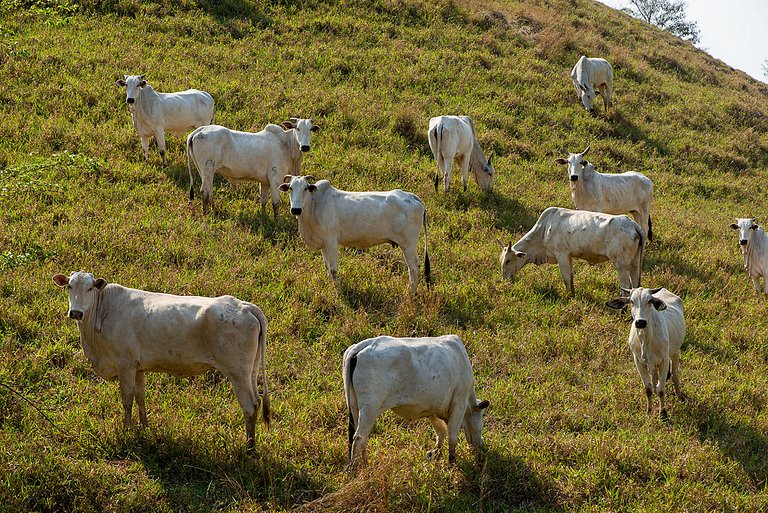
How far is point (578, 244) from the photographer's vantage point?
1254 cm

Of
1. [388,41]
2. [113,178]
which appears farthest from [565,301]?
[388,41]

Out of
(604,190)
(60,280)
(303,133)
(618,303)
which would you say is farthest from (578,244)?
(60,280)

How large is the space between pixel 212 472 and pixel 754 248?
10894 mm

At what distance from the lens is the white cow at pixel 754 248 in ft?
44.8

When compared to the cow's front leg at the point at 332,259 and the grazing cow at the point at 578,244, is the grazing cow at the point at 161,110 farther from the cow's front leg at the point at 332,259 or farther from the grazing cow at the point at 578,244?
the grazing cow at the point at 578,244

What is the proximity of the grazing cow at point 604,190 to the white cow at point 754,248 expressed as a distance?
Result: 1.84 m

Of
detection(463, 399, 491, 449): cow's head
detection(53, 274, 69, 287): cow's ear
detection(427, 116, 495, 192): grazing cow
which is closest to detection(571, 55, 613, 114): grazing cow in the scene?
detection(427, 116, 495, 192): grazing cow

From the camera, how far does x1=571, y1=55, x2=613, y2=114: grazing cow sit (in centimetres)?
2336

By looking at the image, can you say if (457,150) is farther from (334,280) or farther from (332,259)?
(334,280)

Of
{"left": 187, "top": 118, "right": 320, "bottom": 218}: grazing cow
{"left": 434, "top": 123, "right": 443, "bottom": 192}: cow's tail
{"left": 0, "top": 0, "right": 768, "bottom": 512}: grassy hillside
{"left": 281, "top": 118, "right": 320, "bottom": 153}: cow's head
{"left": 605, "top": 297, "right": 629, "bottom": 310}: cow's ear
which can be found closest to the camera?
{"left": 0, "top": 0, "right": 768, "bottom": 512}: grassy hillside

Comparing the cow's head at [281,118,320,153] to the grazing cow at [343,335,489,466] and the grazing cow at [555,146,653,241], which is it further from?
the grazing cow at [343,335,489,466]

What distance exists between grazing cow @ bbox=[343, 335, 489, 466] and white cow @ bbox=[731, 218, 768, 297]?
8.50 metres

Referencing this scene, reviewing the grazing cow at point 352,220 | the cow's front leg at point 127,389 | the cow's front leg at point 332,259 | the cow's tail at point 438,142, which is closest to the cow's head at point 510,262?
the grazing cow at point 352,220

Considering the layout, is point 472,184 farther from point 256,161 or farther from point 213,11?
point 213,11
